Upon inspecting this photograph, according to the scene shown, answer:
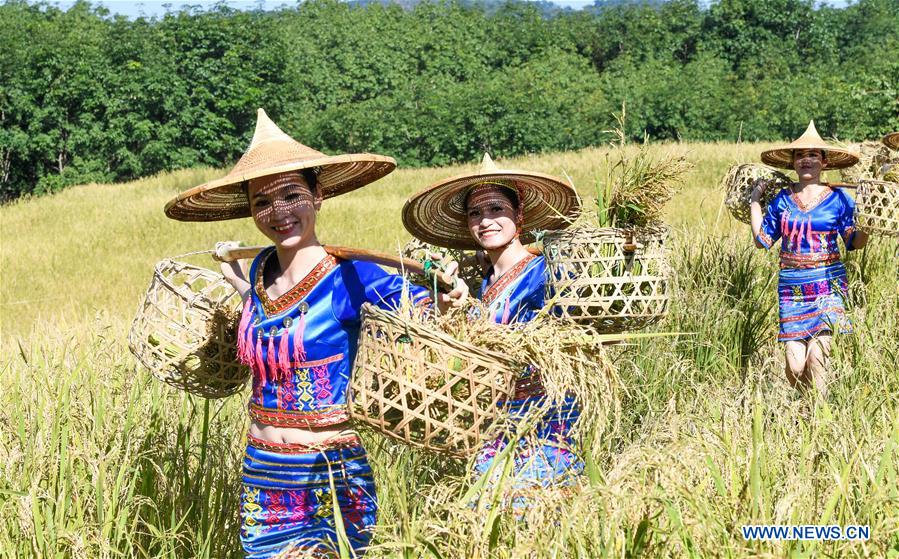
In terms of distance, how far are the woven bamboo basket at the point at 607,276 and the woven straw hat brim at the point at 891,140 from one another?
349 cm

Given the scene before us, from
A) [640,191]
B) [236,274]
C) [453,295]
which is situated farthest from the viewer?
[236,274]

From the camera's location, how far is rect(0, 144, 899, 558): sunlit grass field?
8.13 feet

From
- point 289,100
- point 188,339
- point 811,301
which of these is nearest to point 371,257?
point 188,339

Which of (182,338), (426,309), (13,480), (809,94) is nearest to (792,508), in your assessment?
(426,309)

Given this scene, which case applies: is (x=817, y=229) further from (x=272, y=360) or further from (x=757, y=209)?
(x=272, y=360)

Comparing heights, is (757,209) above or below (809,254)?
above

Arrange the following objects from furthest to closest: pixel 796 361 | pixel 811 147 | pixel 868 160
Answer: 1. pixel 868 160
2. pixel 811 147
3. pixel 796 361

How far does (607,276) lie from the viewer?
2.95 m

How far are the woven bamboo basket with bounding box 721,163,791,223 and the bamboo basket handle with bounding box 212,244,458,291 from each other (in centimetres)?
347

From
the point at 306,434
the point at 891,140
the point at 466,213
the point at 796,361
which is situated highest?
the point at 466,213

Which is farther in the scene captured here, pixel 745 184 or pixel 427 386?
pixel 745 184

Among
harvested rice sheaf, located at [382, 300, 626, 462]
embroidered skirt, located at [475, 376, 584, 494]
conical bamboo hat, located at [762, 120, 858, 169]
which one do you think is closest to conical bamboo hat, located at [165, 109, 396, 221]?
harvested rice sheaf, located at [382, 300, 626, 462]

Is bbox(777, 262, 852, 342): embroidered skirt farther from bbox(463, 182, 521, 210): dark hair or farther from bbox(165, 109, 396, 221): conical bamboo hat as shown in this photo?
bbox(165, 109, 396, 221): conical bamboo hat

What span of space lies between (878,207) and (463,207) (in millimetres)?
2639
